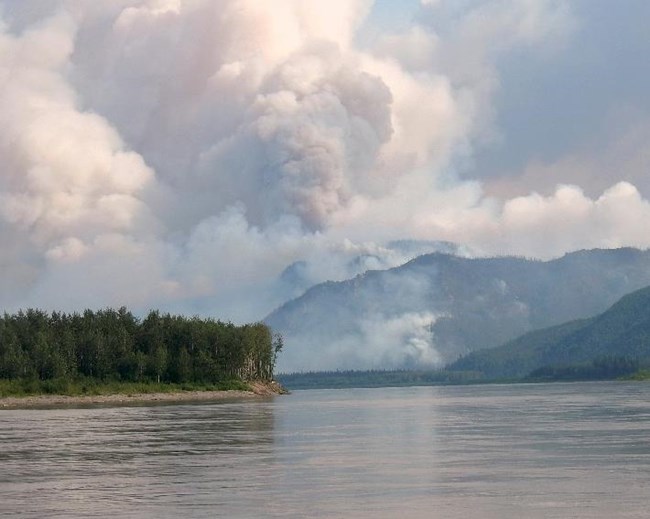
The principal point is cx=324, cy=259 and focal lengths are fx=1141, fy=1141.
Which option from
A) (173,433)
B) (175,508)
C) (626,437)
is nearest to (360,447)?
(626,437)

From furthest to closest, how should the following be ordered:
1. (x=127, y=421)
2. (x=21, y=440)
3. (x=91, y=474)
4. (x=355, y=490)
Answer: (x=127, y=421) < (x=21, y=440) < (x=91, y=474) < (x=355, y=490)

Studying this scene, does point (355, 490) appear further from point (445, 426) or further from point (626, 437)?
point (445, 426)

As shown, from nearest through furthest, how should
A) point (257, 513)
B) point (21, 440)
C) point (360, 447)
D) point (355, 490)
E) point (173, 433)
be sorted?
point (257, 513) < point (355, 490) < point (360, 447) < point (21, 440) < point (173, 433)

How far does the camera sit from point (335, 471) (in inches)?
2338

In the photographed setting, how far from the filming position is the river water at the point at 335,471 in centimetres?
4553

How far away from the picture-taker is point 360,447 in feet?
249

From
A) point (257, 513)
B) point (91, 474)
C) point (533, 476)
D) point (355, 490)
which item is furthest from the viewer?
point (91, 474)

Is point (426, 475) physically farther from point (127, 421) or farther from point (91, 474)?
point (127, 421)

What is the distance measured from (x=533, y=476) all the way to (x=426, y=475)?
5332 millimetres

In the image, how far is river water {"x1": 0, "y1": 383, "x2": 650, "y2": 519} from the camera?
45531 mm

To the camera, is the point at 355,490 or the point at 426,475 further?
the point at 426,475

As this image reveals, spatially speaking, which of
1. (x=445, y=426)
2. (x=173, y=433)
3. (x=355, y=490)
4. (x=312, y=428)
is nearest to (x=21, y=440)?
(x=173, y=433)

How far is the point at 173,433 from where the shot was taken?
312 feet

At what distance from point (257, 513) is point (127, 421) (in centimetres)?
7745
